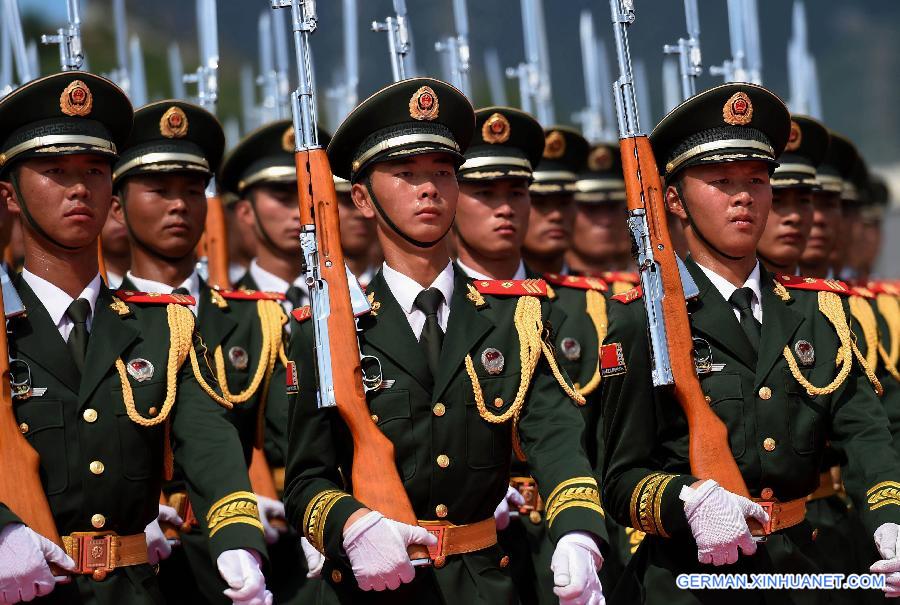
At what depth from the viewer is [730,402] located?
21.3 ft

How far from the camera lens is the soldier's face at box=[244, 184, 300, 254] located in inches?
416

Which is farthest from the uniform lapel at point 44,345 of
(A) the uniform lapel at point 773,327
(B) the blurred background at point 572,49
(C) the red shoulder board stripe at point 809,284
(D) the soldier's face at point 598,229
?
(B) the blurred background at point 572,49

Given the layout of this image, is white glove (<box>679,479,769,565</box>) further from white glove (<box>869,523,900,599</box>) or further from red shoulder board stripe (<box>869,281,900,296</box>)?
red shoulder board stripe (<box>869,281,900,296</box>)

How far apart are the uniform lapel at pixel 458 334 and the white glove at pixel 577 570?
2.83 ft

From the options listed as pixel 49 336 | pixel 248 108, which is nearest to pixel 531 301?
pixel 49 336

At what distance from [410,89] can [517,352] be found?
1.27m

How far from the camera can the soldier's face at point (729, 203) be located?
22.1 ft

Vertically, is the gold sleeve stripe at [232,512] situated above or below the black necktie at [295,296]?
below

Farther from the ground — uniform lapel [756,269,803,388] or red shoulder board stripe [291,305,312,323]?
red shoulder board stripe [291,305,312,323]

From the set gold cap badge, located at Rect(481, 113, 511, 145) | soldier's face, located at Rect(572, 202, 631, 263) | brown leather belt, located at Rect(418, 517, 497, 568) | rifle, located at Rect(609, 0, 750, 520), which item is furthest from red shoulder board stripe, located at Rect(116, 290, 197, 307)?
soldier's face, located at Rect(572, 202, 631, 263)

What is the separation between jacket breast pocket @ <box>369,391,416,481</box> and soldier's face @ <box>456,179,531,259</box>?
10.1 feet

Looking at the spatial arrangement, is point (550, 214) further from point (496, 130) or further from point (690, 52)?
point (690, 52)

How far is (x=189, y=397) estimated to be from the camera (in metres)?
6.33

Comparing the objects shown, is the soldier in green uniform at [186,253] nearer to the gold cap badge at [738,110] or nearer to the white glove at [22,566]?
the white glove at [22,566]
